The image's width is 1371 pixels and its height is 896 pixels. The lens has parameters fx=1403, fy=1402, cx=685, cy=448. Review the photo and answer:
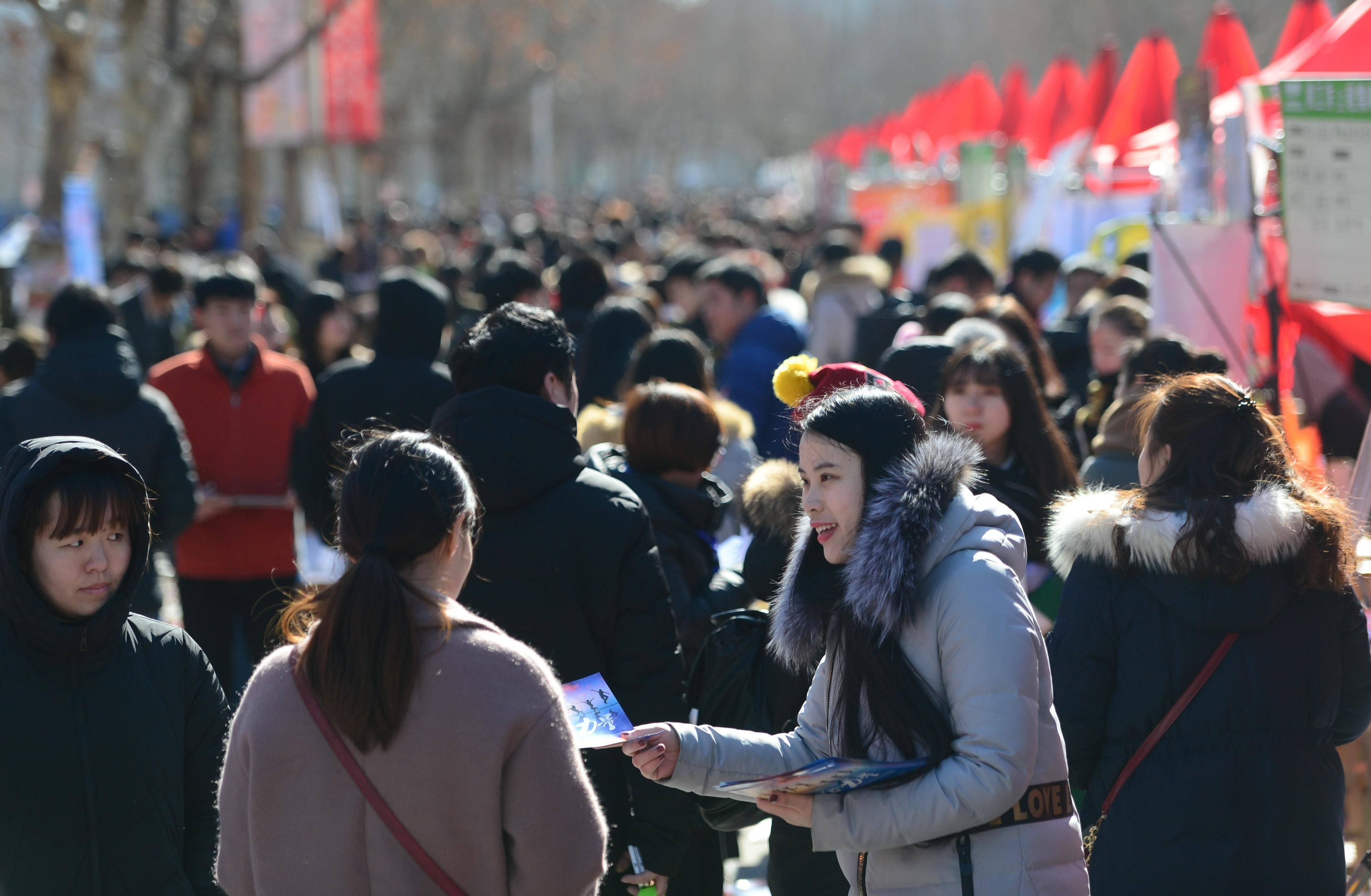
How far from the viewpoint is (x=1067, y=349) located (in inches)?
272

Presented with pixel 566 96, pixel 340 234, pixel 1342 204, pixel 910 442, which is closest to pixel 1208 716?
pixel 910 442

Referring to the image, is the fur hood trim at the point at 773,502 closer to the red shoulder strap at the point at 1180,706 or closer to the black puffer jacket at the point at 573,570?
the black puffer jacket at the point at 573,570

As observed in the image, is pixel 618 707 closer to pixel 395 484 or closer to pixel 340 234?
pixel 395 484

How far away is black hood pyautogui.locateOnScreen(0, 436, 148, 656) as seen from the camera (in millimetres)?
2459

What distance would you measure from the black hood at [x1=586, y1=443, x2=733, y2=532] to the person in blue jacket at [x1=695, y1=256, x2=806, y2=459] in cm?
224

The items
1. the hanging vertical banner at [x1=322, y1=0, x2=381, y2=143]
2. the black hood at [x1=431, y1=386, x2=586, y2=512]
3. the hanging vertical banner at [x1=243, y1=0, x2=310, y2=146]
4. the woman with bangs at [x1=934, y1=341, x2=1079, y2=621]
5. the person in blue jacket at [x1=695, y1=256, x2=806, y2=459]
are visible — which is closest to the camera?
the black hood at [x1=431, y1=386, x2=586, y2=512]

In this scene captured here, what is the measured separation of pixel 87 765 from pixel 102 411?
8.60 feet

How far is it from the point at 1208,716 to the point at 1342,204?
9.79 feet

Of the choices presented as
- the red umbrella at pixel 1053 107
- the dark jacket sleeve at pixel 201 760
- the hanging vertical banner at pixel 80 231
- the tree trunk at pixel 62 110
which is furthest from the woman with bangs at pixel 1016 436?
the red umbrella at pixel 1053 107

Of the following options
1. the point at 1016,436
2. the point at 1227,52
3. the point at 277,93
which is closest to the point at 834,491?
the point at 1016,436

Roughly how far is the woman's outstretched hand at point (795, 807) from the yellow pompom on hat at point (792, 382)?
106 cm

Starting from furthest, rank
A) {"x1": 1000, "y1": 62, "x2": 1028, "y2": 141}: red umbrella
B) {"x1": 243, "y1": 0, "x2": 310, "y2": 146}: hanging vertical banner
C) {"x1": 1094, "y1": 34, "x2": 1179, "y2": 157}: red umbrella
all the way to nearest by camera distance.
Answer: {"x1": 1000, "y1": 62, "x2": 1028, "y2": 141}: red umbrella < {"x1": 243, "y1": 0, "x2": 310, "y2": 146}: hanging vertical banner < {"x1": 1094, "y1": 34, "x2": 1179, "y2": 157}: red umbrella

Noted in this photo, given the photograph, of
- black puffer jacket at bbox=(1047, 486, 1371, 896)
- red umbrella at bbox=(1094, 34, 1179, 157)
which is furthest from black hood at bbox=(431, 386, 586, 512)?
red umbrella at bbox=(1094, 34, 1179, 157)

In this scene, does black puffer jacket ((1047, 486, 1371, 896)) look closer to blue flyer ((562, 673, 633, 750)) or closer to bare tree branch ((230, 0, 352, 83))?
blue flyer ((562, 673, 633, 750))
